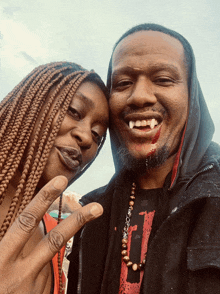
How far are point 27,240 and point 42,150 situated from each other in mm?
694

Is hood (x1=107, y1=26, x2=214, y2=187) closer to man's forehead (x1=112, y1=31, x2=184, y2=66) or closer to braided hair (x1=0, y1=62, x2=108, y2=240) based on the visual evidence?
man's forehead (x1=112, y1=31, x2=184, y2=66)

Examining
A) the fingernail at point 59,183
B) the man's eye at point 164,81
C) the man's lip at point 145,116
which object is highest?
the man's eye at point 164,81

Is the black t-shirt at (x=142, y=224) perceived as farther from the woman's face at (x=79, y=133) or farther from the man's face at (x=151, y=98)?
the woman's face at (x=79, y=133)

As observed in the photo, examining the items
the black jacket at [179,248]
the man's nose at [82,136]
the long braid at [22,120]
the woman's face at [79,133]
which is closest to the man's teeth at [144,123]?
the woman's face at [79,133]

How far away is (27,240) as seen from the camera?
3.53 feet

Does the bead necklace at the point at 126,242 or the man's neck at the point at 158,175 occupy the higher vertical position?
the man's neck at the point at 158,175

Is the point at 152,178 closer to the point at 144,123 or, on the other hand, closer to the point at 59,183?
the point at 144,123

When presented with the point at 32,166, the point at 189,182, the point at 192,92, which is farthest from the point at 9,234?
the point at 192,92

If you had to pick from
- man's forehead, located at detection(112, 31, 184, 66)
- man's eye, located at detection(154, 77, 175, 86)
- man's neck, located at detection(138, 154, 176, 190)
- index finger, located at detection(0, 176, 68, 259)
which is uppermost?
man's forehead, located at detection(112, 31, 184, 66)

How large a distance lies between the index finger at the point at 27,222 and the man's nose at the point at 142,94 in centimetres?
96

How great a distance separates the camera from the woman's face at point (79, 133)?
5.57 feet

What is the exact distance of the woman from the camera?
1.07m

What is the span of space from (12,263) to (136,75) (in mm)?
1504

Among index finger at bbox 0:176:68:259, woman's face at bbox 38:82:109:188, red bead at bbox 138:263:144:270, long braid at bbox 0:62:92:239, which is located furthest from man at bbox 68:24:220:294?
index finger at bbox 0:176:68:259
